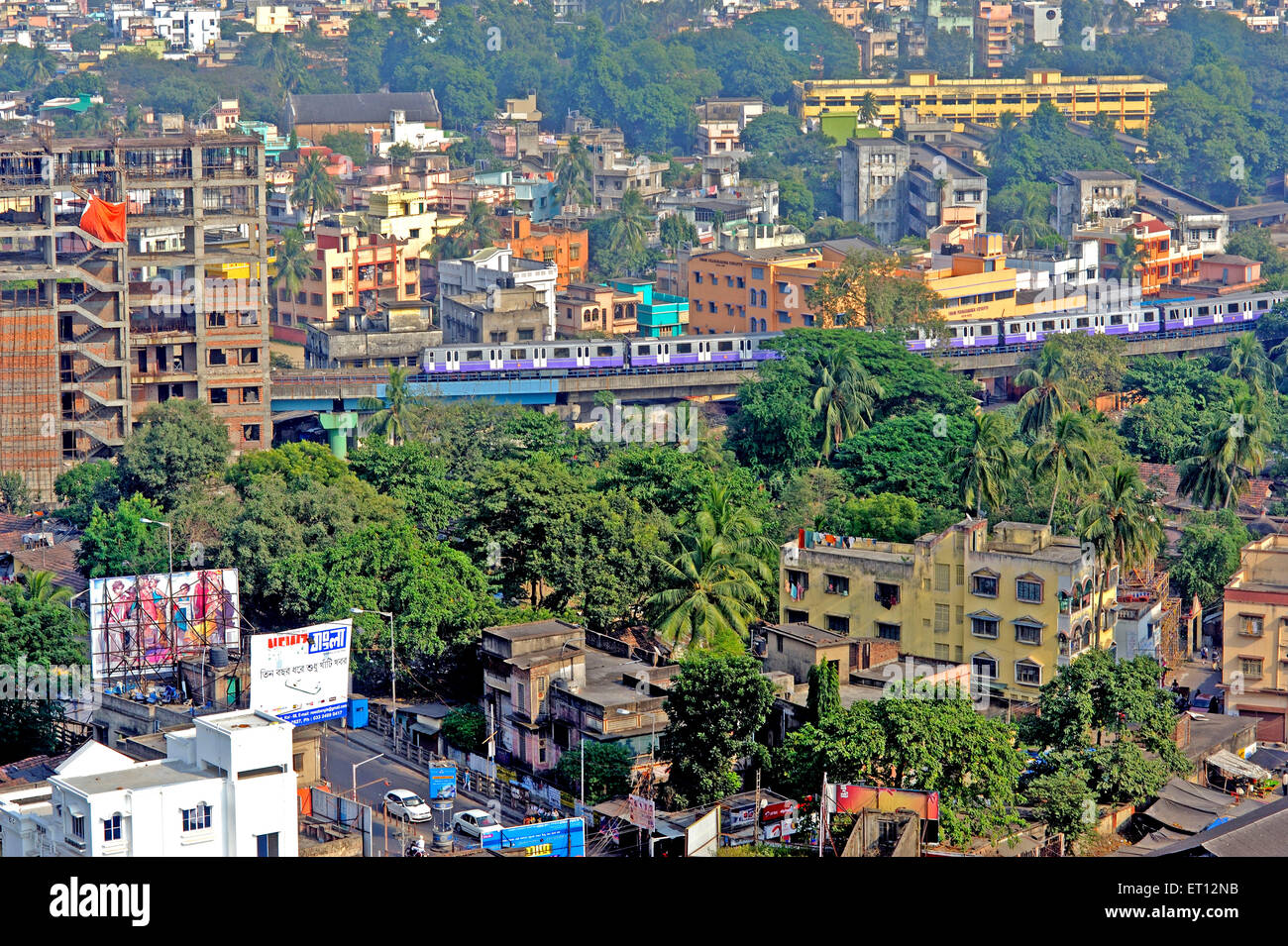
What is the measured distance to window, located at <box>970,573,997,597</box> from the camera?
37219mm

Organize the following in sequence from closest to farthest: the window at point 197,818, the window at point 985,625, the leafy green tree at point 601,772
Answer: the window at point 197,818 → the leafy green tree at point 601,772 → the window at point 985,625

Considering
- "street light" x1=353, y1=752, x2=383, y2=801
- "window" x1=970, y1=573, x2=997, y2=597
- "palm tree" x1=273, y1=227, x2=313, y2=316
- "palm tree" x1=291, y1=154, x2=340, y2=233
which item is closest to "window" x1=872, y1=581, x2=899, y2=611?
"window" x1=970, y1=573, x2=997, y2=597

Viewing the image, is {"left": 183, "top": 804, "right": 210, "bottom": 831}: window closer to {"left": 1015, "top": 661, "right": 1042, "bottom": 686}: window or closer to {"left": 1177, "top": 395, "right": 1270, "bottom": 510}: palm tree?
{"left": 1015, "top": 661, "right": 1042, "bottom": 686}: window

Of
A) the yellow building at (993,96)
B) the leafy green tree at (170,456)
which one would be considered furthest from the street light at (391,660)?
the yellow building at (993,96)

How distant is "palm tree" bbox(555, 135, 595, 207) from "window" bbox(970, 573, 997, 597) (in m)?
61.7

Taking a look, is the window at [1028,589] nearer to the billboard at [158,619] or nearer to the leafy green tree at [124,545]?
the billboard at [158,619]

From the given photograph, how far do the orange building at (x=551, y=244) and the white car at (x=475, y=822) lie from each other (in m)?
53.9

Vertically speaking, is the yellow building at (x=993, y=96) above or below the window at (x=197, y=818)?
above

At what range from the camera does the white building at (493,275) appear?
71.1 metres

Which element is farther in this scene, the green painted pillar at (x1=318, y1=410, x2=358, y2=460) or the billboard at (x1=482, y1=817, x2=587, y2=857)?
the green painted pillar at (x1=318, y1=410, x2=358, y2=460)

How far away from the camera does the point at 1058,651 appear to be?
36594 millimetres
